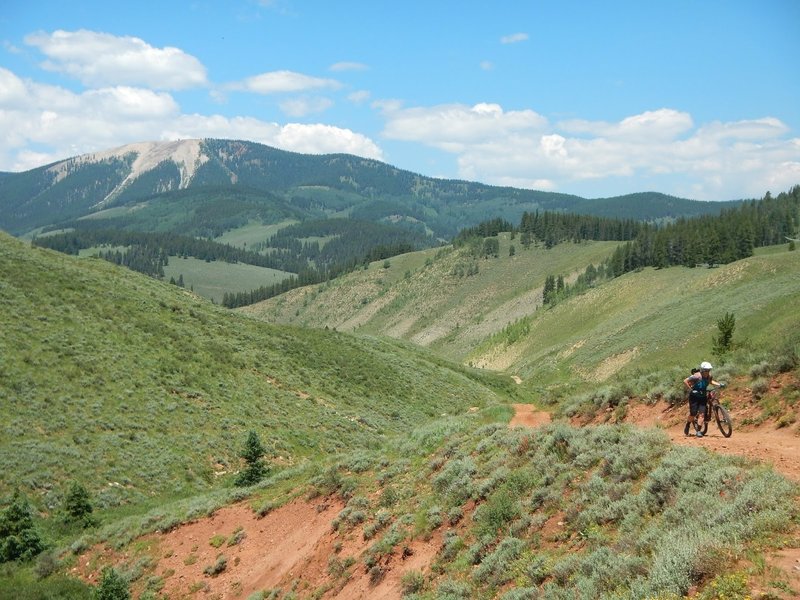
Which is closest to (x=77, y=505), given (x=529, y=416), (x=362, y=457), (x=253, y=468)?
(x=253, y=468)

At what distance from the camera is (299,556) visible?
1535 centimetres

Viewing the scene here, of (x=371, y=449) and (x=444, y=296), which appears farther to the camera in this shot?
(x=444, y=296)

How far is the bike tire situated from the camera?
14470 millimetres

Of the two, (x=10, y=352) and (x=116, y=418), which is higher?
(x=10, y=352)

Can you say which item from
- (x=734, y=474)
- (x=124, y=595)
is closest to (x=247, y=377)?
(x=124, y=595)

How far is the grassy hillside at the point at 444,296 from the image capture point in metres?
132

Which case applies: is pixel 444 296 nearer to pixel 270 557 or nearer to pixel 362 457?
pixel 362 457

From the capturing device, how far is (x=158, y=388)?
34.4 meters

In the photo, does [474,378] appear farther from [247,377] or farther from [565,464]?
[565,464]

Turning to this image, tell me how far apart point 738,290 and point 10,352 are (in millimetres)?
69904

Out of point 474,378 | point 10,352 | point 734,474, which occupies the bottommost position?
point 474,378

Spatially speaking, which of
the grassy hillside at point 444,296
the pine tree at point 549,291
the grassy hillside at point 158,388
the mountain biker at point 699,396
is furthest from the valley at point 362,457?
the grassy hillside at point 444,296

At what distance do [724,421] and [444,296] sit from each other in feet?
466

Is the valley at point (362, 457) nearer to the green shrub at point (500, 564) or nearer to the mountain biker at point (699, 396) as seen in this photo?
the green shrub at point (500, 564)
